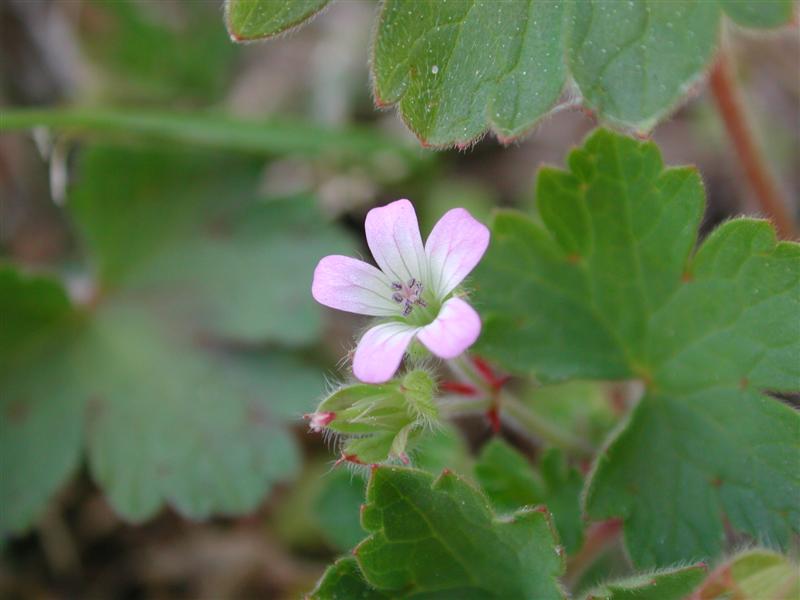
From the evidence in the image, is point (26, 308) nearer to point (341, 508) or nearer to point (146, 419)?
point (146, 419)

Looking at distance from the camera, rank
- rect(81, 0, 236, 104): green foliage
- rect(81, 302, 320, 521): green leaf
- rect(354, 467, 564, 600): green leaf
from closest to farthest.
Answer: rect(354, 467, 564, 600): green leaf < rect(81, 302, 320, 521): green leaf < rect(81, 0, 236, 104): green foliage

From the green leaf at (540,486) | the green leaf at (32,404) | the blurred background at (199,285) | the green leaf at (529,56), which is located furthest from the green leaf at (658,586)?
the green leaf at (32,404)

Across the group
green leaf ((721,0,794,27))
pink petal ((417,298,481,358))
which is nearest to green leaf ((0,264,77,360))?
pink petal ((417,298,481,358))

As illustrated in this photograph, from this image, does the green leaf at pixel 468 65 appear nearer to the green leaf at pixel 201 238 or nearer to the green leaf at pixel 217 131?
the green leaf at pixel 201 238

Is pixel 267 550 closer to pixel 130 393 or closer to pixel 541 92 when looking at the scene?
pixel 130 393

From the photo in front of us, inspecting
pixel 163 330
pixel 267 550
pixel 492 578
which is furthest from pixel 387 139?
pixel 492 578

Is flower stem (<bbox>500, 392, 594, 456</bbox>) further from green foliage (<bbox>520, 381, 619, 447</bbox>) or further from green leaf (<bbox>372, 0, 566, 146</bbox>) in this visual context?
green leaf (<bbox>372, 0, 566, 146</bbox>)

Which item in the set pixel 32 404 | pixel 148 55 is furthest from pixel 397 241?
pixel 148 55
